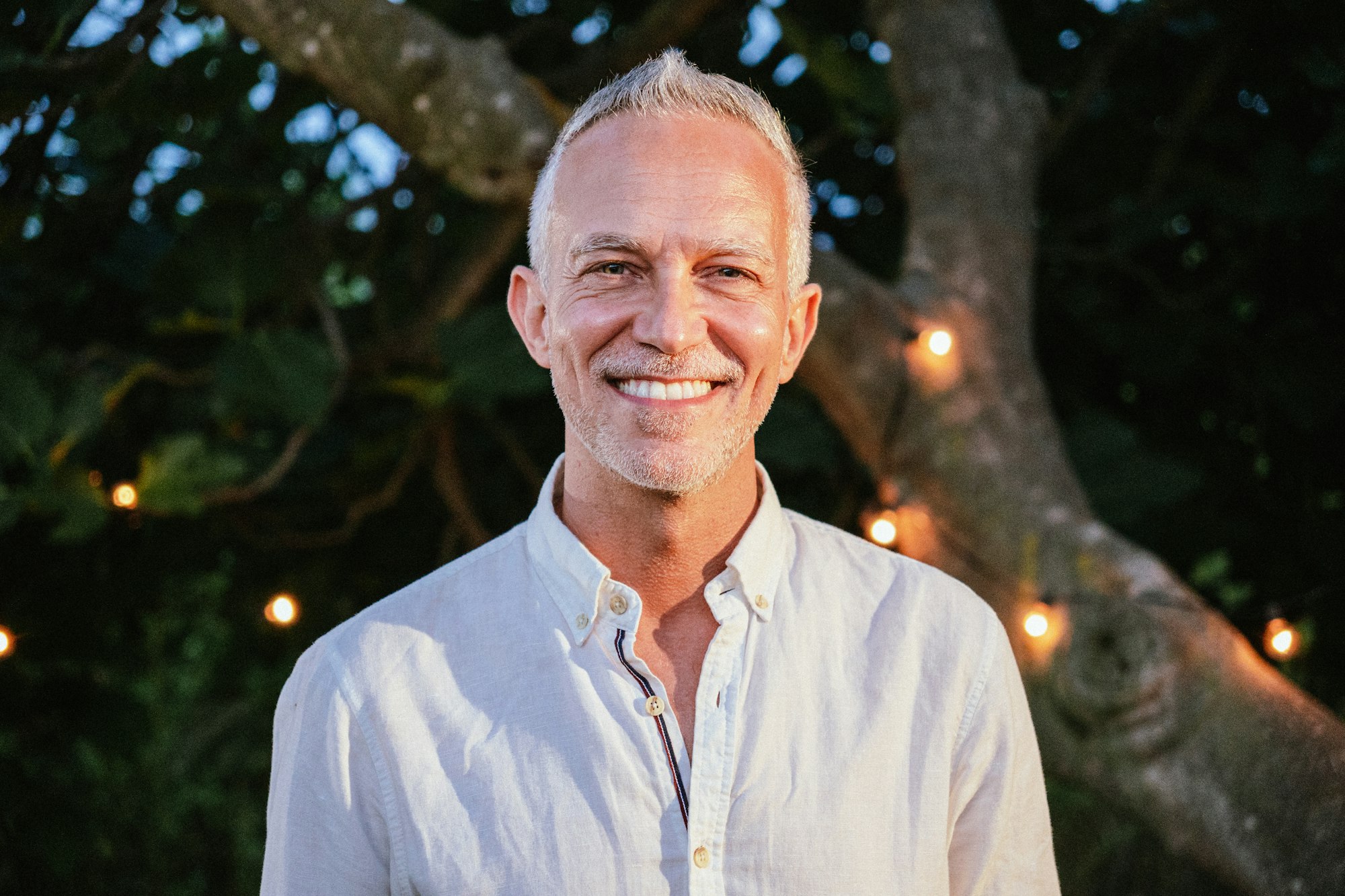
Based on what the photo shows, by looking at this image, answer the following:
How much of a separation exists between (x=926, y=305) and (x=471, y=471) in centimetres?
151

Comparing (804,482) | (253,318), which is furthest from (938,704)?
(253,318)

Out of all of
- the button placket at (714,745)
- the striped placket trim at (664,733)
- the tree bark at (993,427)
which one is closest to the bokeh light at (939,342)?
the tree bark at (993,427)

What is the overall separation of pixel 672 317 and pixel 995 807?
0.75 m

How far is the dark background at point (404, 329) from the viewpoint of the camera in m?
2.41

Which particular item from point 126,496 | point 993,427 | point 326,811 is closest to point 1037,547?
point 993,427

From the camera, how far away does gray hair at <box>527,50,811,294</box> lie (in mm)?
1520

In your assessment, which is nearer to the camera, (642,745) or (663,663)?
(642,745)

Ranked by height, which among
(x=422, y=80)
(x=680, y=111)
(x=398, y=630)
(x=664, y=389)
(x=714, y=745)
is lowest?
(x=714, y=745)

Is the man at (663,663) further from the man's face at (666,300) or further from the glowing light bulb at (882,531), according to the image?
the glowing light bulb at (882,531)

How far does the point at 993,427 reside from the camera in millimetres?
2314

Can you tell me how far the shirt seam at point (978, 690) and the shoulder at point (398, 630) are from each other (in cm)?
60

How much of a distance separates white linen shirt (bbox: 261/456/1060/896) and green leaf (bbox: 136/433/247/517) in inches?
35.2

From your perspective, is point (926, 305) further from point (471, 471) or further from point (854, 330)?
point (471, 471)

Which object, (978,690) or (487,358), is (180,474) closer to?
(487,358)
